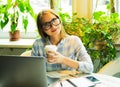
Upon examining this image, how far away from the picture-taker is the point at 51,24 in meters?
1.92

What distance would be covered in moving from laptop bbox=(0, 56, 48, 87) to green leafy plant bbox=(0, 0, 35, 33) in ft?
6.15

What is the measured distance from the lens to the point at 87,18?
2936 millimetres

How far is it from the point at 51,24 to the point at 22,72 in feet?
2.65

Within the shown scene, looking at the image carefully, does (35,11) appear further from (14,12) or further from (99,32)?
(99,32)

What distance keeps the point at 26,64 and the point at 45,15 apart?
2.88ft

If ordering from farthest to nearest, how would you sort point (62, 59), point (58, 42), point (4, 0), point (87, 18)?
point (4, 0)
point (87, 18)
point (58, 42)
point (62, 59)

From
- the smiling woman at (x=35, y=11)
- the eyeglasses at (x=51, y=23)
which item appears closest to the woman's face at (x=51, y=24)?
the eyeglasses at (x=51, y=23)

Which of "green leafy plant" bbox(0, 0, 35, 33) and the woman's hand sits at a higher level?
"green leafy plant" bbox(0, 0, 35, 33)

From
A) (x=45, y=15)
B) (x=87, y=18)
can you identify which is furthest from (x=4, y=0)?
(x=45, y=15)

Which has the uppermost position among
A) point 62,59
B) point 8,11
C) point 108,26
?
point 8,11

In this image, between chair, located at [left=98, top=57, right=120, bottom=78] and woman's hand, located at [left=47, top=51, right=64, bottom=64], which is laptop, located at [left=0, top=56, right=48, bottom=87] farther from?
chair, located at [left=98, top=57, right=120, bottom=78]

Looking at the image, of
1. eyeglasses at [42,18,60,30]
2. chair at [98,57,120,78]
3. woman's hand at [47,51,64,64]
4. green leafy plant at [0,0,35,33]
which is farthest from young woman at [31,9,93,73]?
green leafy plant at [0,0,35,33]

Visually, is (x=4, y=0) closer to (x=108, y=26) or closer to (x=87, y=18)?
(x=87, y=18)

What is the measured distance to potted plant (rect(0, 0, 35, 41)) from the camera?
2988 mm
